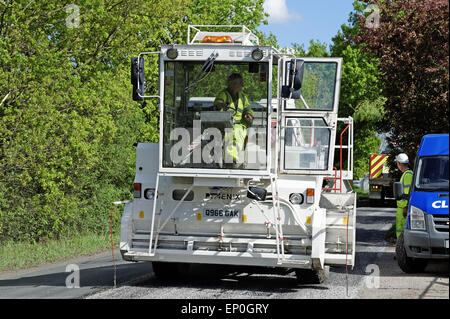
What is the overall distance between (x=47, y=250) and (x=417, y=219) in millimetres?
9992

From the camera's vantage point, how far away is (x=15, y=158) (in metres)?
18.2

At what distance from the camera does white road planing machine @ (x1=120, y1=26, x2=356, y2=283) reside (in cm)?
1116

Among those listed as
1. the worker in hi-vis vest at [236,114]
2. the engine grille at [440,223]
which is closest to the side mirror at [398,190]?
the engine grille at [440,223]

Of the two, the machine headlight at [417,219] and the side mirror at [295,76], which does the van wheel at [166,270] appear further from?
the machine headlight at [417,219]

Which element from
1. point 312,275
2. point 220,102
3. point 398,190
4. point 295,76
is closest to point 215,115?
point 220,102

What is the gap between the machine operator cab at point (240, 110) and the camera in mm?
11375

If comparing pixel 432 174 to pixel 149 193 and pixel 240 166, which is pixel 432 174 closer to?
pixel 240 166

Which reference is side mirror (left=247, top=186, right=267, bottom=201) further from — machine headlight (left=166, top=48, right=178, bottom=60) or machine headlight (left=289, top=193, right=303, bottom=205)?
machine headlight (left=166, top=48, right=178, bottom=60)

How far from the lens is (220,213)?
11383mm

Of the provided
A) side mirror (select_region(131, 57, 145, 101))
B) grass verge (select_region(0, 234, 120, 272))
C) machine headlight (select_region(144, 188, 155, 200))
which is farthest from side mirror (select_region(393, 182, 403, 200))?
grass verge (select_region(0, 234, 120, 272))

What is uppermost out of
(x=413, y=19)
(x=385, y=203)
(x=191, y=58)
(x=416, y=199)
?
(x=413, y=19)
